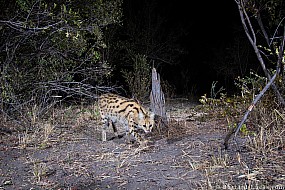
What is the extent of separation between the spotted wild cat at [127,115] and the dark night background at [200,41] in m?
6.89

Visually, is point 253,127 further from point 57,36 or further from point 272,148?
point 57,36

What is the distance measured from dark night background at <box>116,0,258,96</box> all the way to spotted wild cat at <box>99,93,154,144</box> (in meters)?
6.89

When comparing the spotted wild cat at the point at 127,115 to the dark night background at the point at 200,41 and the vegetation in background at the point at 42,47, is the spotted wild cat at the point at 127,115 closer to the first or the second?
the vegetation in background at the point at 42,47

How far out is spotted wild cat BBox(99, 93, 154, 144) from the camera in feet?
28.6

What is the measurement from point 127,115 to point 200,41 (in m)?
11.0

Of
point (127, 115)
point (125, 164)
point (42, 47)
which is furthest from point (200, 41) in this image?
point (125, 164)

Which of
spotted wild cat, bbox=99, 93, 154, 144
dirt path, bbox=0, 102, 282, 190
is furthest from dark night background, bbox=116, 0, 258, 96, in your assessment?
dirt path, bbox=0, 102, 282, 190

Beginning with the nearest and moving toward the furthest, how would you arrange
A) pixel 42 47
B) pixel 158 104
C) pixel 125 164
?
pixel 125 164, pixel 158 104, pixel 42 47

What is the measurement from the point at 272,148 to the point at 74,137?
4420 millimetres

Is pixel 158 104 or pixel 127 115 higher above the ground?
pixel 158 104

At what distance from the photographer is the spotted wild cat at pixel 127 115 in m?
8.73

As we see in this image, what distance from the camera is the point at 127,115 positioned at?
29.6 ft

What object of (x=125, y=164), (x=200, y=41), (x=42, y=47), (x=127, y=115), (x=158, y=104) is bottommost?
(x=125, y=164)

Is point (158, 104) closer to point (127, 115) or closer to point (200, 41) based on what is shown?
point (127, 115)
